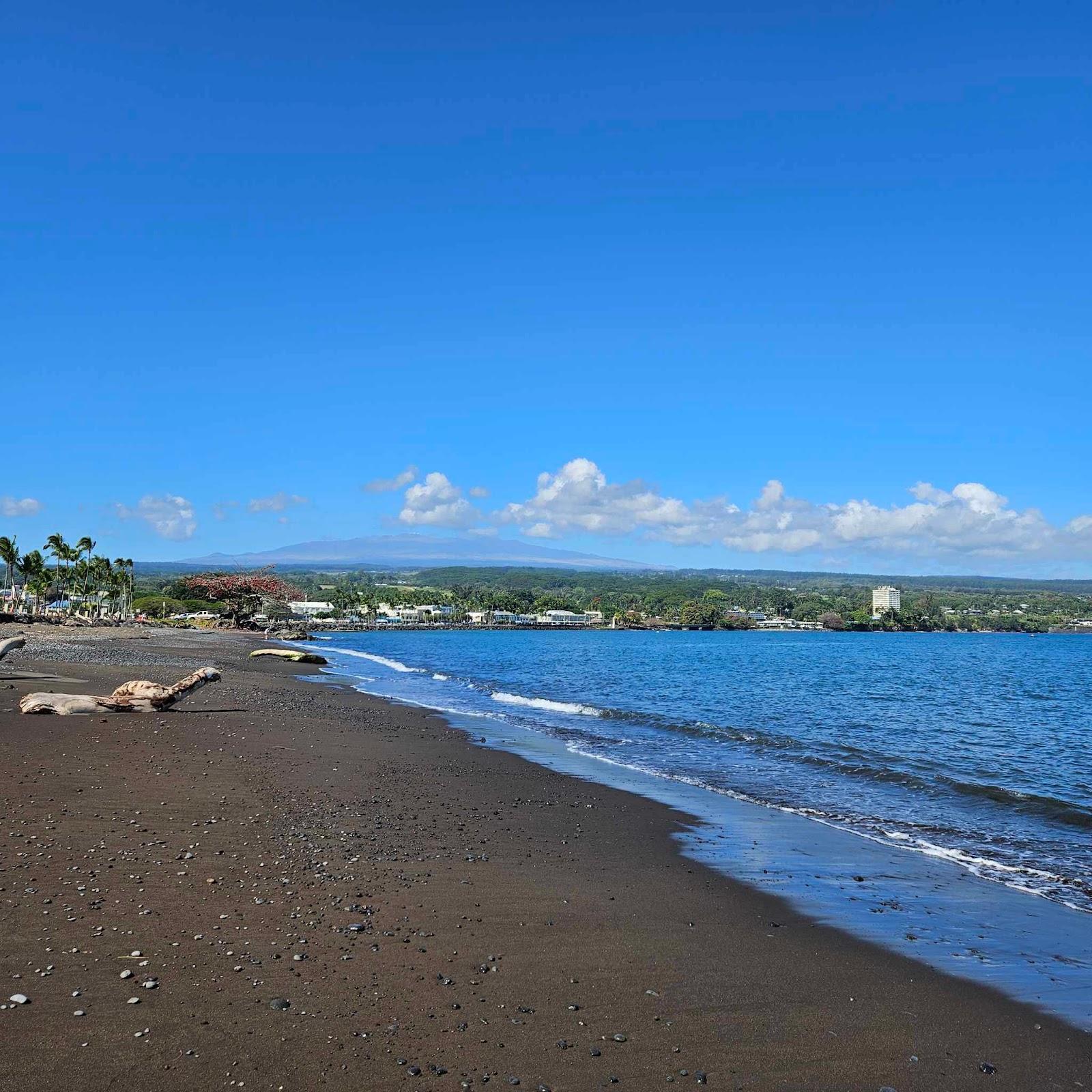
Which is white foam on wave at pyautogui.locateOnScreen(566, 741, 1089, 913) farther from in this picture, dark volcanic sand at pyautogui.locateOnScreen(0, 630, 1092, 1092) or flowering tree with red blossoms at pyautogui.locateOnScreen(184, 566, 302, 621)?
flowering tree with red blossoms at pyautogui.locateOnScreen(184, 566, 302, 621)

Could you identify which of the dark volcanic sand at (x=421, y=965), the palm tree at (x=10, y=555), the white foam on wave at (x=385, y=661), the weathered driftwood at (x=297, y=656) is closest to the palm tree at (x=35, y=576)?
the palm tree at (x=10, y=555)

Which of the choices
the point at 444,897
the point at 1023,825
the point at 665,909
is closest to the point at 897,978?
the point at 665,909

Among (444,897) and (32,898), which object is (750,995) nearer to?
(444,897)

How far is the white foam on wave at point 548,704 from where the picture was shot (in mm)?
32062

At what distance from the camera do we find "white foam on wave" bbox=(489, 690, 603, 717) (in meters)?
32.1

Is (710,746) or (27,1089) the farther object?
(710,746)

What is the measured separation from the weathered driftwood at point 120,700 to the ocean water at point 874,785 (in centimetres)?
841

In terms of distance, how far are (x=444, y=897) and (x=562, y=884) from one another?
1.53m

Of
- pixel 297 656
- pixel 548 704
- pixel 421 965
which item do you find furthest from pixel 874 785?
pixel 297 656

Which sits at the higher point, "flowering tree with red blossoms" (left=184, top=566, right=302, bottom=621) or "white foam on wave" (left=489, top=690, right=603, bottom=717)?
"flowering tree with red blossoms" (left=184, top=566, right=302, bottom=621)

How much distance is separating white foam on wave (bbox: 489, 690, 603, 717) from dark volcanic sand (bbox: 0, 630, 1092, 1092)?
61.6 feet

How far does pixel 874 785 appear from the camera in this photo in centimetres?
1880

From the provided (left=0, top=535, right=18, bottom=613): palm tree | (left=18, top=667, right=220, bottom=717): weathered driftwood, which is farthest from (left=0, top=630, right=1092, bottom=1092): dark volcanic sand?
(left=0, top=535, right=18, bottom=613): palm tree

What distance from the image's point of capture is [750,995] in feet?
22.8
